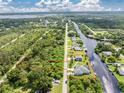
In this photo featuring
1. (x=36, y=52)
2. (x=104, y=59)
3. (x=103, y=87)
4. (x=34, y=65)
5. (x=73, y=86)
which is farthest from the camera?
(x=36, y=52)

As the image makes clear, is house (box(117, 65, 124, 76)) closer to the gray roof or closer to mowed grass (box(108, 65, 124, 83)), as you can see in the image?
the gray roof

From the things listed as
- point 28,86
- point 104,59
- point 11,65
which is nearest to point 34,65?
point 11,65

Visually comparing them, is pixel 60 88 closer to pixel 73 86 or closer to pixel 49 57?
pixel 73 86

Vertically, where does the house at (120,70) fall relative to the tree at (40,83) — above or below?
below

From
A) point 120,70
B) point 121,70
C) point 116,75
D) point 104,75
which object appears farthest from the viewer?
point 104,75

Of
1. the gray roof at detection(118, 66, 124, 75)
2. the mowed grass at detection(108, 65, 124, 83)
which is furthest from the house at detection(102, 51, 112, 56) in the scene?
the gray roof at detection(118, 66, 124, 75)

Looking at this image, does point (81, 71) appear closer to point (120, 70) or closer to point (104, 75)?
point (104, 75)

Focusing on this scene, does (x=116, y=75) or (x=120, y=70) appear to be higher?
(x=120, y=70)

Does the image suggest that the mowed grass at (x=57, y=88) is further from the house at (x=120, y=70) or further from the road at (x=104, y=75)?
the house at (x=120, y=70)

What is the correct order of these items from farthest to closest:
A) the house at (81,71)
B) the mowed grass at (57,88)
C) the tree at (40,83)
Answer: the house at (81,71), the mowed grass at (57,88), the tree at (40,83)

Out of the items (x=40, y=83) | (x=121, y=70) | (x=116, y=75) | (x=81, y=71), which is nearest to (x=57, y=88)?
(x=40, y=83)

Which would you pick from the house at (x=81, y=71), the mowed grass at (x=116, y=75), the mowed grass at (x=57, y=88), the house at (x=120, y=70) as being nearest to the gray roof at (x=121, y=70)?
the house at (x=120, y=70)
